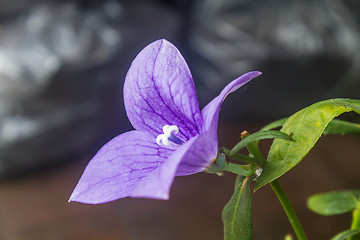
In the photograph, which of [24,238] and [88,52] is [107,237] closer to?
[24,238]

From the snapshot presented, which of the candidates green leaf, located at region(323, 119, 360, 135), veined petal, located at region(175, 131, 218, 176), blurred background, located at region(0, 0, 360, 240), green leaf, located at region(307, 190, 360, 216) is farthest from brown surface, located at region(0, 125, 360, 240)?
veined petal, located at region(175, 131, 218, 176)

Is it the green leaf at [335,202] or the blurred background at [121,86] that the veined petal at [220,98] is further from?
the blurred background at [121,86]

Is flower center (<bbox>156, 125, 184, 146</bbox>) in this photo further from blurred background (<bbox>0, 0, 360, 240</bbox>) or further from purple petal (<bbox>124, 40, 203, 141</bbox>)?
blurred background (<bbox>0, 0, 360, 240</bbox>)

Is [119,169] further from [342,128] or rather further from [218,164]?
[342,128]

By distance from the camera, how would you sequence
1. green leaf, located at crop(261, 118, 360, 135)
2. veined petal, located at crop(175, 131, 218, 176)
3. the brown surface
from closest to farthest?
1. veined petal, located at crop(175, 131, 218, 176)
2. green leaf, located at crop(261, 118, 360, 135)
3. the brown surface

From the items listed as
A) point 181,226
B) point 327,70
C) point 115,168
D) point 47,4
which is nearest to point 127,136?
point 115,168

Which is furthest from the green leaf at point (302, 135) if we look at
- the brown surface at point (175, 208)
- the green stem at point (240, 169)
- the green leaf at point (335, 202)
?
the brown surface at point (175, 208)

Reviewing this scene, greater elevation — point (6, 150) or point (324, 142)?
point (6, 150)

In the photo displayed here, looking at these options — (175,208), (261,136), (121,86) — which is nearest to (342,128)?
(261,136)

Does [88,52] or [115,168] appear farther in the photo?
[88,52]
